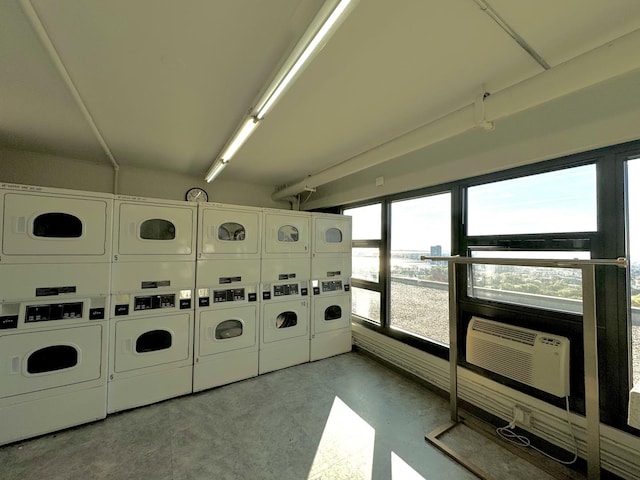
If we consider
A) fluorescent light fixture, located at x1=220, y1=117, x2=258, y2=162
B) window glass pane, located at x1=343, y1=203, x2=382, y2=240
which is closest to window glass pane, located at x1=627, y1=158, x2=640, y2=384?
window glass pane, located at x1=343, y1=203, x2=382, y2=240

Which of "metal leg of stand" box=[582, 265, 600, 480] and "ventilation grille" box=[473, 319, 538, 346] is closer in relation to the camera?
"metal leg of stand" box=[582, 265, 600, 480]

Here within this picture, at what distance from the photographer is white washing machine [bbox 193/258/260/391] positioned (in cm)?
284

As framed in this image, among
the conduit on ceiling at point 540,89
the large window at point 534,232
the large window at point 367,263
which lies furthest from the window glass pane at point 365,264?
the conduit on ceiling at point 540,89

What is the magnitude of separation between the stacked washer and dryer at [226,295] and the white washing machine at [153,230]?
128mm

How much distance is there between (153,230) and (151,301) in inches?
28.3

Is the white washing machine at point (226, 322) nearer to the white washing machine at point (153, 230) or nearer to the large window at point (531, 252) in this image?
the white washing machine at point (153, 230)

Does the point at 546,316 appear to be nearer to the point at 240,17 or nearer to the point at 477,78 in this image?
the point at 477,78

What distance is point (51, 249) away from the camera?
218 centimetres

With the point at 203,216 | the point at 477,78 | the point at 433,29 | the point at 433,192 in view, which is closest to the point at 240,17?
the point at 433,29

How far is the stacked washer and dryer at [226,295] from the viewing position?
2848mm

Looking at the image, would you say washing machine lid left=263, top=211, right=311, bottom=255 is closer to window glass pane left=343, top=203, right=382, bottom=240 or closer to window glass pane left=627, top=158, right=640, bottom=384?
window glass pane left=343, top=203, right=382, bottom=240

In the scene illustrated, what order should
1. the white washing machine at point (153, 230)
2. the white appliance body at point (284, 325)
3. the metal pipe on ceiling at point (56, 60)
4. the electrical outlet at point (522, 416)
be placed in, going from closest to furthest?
the metal pipe on ceiling at point (56, 60)
the electrical outlet at point (522, 416)
the white washing machine at point (153, 230)
the white appliance body at point (284, 325)

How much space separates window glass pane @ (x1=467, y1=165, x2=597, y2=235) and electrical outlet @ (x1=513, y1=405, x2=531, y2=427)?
4.91 ft

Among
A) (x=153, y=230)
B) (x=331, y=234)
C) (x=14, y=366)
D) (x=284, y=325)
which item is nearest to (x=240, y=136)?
(x=153, y=230)
